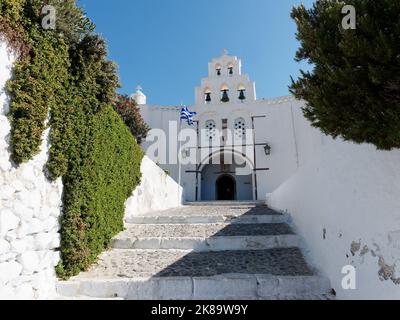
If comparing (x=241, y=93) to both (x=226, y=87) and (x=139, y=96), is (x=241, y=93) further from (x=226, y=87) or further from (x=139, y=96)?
(x=139, y=96)

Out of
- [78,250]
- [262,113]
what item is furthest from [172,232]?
[262,113]

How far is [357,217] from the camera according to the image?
121 inches

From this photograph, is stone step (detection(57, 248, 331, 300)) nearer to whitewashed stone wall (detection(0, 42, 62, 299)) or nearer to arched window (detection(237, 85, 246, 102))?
whitewashed stone wall (detection(0, 42, 62, 299))

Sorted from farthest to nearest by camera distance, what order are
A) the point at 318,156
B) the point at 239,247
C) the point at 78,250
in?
the point at 239,247, the point at 318,156, the point at 78,250

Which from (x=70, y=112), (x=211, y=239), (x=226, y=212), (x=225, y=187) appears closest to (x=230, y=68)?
(x=225, y=187)

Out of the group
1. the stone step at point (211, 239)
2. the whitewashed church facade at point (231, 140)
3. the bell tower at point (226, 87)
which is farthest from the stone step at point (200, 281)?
the bell tower at point (226, 87)

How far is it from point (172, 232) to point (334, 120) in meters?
4.33

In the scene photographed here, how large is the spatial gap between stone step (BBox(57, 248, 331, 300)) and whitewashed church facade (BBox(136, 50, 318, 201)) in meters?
11.5

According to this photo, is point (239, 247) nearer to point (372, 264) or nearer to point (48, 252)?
point (372, 264)

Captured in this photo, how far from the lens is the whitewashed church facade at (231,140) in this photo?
50.8 feet

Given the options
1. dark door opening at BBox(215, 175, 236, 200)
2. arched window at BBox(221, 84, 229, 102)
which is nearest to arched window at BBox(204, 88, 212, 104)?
arched window at BBox(221, 84, 229, 102)

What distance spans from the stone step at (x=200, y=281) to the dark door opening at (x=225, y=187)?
13.2 meters

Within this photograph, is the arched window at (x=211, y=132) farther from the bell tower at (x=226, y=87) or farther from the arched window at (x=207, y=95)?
the arched window at (x=207, y=95)

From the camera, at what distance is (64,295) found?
11.7 feet
